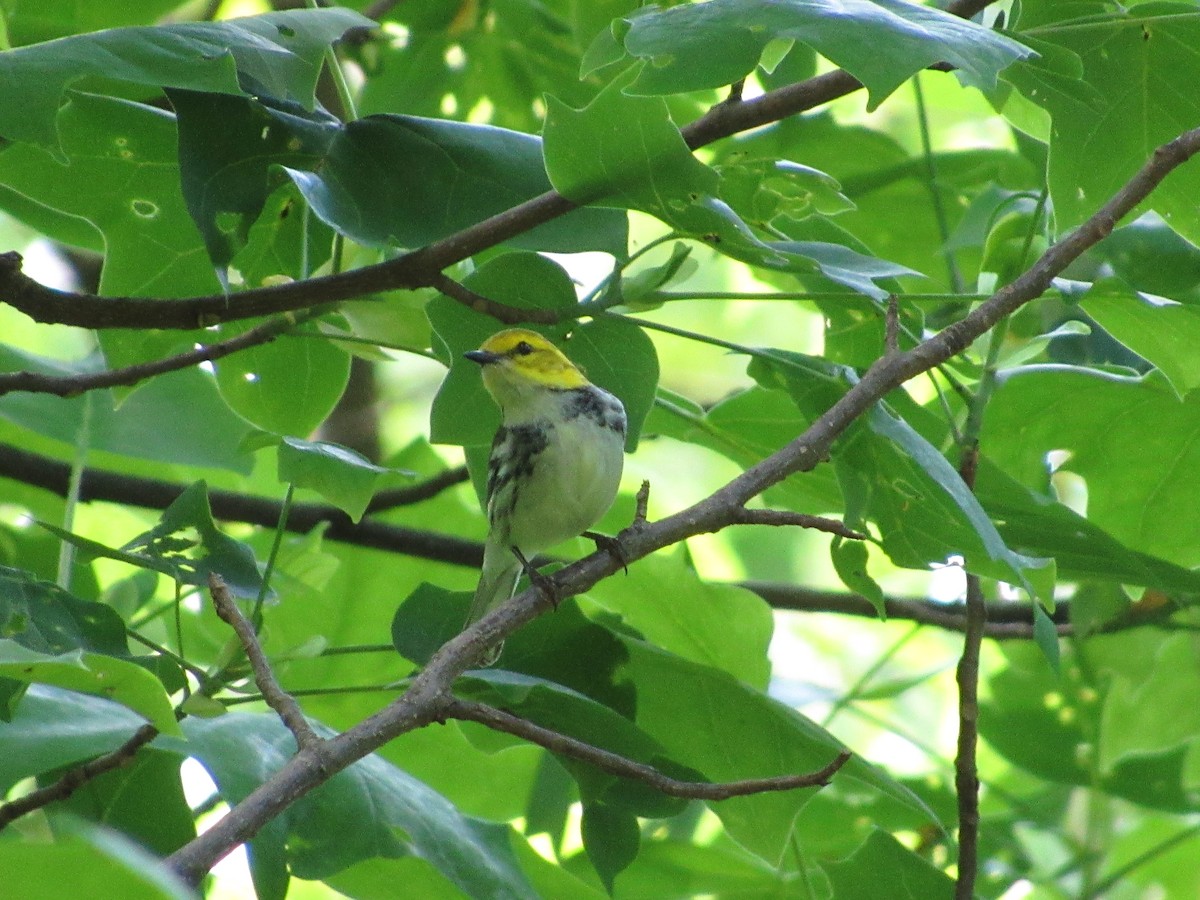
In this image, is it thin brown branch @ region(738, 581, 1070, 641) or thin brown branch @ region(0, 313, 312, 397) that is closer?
thin brown branch @ region(0, 313, 312, 397)

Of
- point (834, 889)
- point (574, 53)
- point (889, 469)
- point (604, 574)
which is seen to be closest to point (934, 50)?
point (889, 469)

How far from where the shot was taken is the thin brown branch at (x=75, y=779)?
1664 mm

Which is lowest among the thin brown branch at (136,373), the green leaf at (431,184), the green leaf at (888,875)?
the green leaf at (888,875)

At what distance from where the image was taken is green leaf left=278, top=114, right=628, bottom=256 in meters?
1.65

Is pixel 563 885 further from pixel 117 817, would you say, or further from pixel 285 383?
pixel 285 383

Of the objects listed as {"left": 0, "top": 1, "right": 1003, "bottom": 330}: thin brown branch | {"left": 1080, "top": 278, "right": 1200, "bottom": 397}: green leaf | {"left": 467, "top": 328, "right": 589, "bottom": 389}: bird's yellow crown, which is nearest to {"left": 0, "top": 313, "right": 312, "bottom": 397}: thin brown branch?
{"left": 0, "top": 1, "right": 1003, "bottom": 330}: thin brown branch

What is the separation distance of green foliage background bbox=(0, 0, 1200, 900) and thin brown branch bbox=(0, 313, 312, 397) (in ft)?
0.32

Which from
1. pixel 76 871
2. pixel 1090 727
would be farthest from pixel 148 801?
pixel 1090 727

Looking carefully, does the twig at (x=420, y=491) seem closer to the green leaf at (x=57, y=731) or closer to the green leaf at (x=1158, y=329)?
the green leaf at (x=57, y=731)

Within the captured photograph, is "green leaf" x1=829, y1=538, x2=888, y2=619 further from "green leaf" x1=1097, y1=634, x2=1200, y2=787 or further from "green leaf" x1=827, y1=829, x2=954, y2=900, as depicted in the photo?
"green leaf" x1=1097, y1=634, x2=1200, y2=787

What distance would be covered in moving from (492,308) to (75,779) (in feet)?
2.70

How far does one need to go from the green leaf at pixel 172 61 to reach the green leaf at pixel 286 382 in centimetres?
58

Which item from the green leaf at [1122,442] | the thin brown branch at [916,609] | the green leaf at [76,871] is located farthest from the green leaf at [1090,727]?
the green leaf at [76,871]

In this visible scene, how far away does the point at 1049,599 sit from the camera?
1.65 meters
